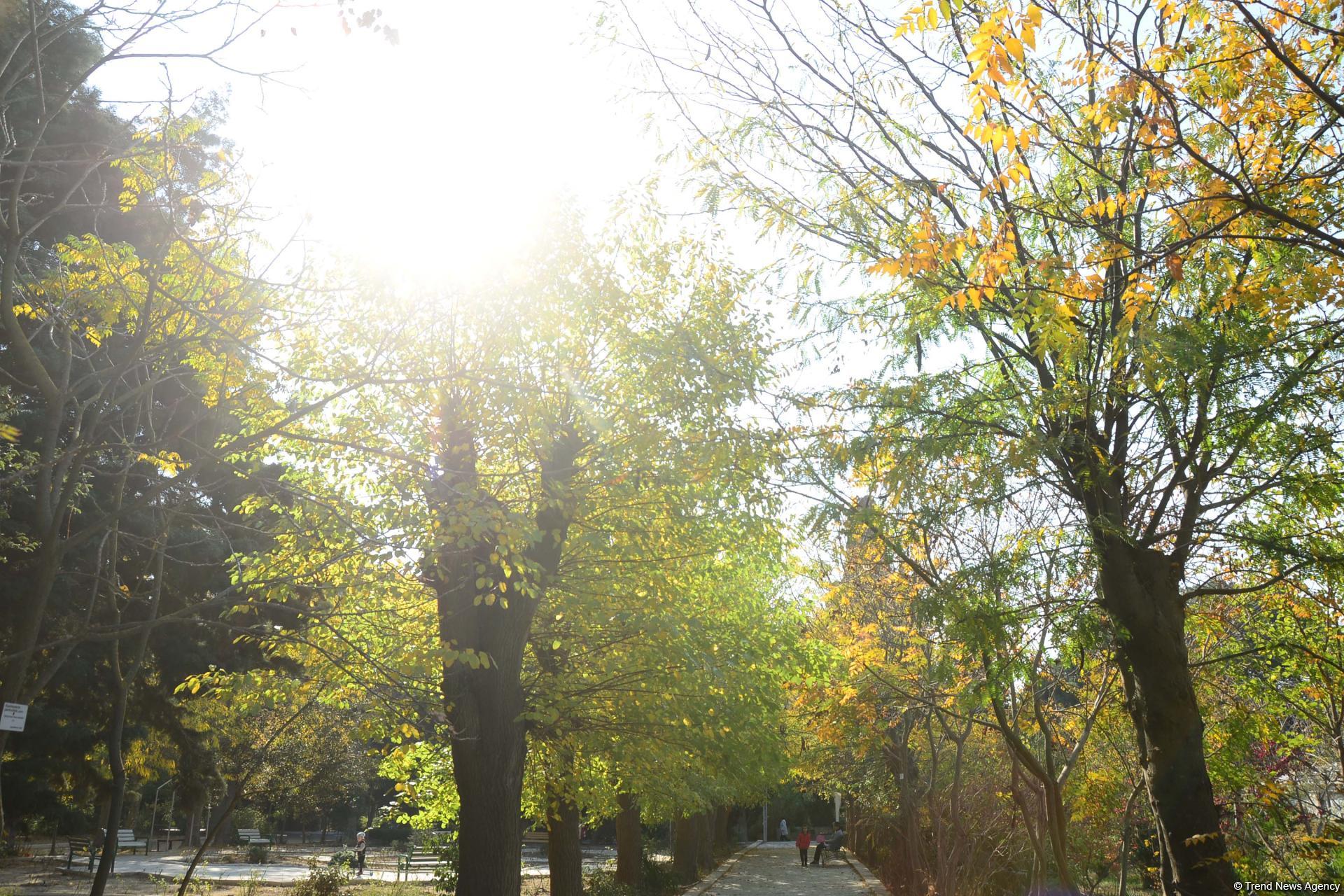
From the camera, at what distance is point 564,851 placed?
15.6 metres

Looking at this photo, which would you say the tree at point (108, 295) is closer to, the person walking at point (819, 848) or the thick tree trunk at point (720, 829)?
the person walking at point (819, 848)

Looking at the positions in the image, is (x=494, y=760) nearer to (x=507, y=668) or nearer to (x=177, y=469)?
(x=507, y=668)

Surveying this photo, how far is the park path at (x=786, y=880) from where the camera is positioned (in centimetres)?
2205

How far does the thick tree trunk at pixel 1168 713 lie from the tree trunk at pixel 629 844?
13939 mm

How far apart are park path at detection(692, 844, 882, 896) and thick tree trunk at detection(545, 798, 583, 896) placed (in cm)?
635

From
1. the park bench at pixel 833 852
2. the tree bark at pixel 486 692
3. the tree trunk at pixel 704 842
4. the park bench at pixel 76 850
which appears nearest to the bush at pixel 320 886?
the tree bark at pixel 486 692

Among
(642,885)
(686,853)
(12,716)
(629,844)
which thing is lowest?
(642,885)

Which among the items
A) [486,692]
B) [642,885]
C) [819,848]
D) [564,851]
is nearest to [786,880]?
[642,885]

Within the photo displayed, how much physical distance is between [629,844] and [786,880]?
7.99 meters

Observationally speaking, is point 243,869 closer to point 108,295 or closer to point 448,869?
point 448,869

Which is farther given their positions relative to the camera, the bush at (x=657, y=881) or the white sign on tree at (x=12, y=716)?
the bush at (x=657, y=881)

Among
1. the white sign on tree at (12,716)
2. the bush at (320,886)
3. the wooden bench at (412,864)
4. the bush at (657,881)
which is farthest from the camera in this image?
the wooden bench at (412,864)

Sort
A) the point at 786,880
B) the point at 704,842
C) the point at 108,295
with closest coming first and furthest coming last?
the point at 108,295 → the point at 786,880 → the point at 704,842

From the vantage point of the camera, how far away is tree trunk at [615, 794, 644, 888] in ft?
65.3
